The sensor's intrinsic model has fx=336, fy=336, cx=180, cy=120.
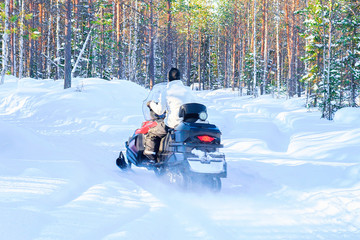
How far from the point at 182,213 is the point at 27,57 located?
48737 millimetres

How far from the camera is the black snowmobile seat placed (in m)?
5.27

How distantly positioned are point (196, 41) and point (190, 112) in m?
56.9

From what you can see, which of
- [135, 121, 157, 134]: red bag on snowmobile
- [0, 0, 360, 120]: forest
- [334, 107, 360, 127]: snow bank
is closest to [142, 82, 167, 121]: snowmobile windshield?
[135, 121, 157, 134]: red bag on snowmobile

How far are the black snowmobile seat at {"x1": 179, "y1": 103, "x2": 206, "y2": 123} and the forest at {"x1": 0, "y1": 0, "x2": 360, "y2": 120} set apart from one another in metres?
13.6

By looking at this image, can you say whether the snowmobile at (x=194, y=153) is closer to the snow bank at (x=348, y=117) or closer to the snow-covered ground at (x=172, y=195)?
the snow-covered ground at (x=172, y=195)

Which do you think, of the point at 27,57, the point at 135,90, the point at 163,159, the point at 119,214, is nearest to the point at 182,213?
the point at 119,214

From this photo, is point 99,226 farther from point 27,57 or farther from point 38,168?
point 27,57

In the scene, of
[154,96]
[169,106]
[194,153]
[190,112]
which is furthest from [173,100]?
[194,153]

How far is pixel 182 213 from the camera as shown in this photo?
164 inches

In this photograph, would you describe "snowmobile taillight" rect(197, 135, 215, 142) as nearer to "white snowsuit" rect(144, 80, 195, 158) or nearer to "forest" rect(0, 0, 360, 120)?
"white snowsuit" rect(144, 80, 195, 158)

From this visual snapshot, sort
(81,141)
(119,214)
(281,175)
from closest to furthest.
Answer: (119,214) → (281,175) → (81,141)

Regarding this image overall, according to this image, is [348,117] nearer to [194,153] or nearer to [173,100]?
[173,100]

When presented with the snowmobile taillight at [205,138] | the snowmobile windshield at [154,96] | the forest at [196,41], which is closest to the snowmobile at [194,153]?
the snowmobile taillight at [205,138]

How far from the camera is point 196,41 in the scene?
198 feet
